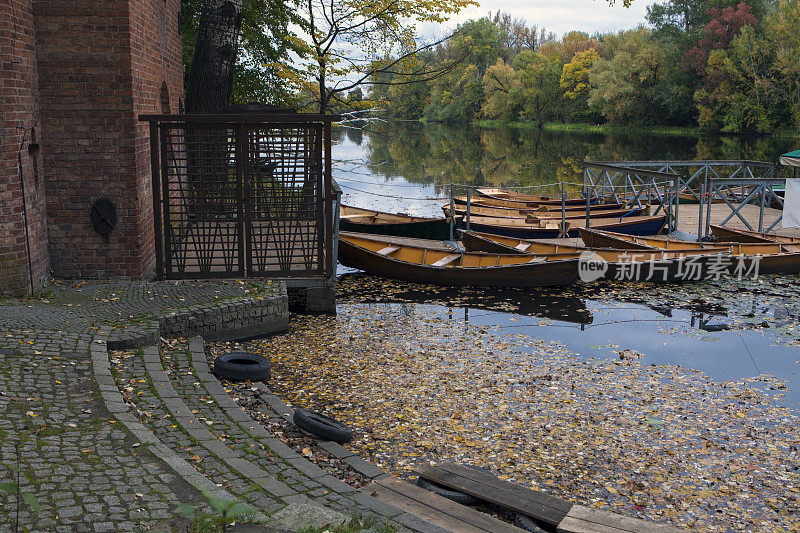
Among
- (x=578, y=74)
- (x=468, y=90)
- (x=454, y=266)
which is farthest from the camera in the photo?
(x=468, y=90)

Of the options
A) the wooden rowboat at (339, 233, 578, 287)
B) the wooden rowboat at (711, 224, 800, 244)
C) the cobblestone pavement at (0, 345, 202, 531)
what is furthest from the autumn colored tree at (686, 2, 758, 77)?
the cobblestone pavement at (0, 345, 202, 531)

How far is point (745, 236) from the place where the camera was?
1780 cm

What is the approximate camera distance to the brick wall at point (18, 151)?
886 cm

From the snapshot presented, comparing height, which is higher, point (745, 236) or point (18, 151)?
point (18, 151)

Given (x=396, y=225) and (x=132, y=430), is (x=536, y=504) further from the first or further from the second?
(x=396, y=225)

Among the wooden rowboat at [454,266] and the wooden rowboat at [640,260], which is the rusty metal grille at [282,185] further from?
the wooden rowboat at [640,260]

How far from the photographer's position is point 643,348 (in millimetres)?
11555

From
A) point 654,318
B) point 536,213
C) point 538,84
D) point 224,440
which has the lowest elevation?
point 654,318

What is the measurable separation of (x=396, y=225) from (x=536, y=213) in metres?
5.50

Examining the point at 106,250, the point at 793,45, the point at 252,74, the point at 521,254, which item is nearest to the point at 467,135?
the point at 793,45

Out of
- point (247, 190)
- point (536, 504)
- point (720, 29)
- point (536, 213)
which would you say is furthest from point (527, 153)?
point (536, 504)

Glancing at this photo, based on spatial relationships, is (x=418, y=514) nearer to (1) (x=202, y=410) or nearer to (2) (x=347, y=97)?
(1) (x=202, y=410)

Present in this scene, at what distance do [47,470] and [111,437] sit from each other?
26.9 inches

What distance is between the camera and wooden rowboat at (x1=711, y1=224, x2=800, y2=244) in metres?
17.4
